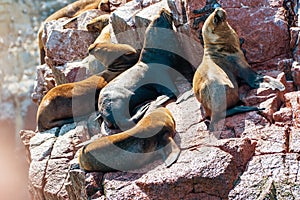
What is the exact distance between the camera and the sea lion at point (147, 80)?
6191 mm

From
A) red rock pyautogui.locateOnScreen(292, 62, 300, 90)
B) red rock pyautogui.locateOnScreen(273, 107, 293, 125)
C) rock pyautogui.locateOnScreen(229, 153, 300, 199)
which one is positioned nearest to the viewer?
rock pyautogui.locateOnScreen(229, 153, 300, 199)

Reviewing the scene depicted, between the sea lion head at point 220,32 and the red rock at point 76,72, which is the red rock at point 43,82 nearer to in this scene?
the red rock at point 76,72

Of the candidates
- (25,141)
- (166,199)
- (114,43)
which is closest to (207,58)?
(166,199)

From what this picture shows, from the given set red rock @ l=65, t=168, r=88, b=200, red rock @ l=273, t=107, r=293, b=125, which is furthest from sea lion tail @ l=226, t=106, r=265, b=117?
red rock @ l=65, t=168, r=88, b=200

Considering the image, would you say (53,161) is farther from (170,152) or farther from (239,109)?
(239,109)

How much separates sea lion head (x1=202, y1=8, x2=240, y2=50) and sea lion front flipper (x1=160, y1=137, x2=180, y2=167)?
54.6 inches

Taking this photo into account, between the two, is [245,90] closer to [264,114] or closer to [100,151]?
[264,114]

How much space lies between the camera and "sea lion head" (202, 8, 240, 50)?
5.83 m

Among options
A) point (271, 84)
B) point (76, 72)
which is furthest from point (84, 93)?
point (271, 84)

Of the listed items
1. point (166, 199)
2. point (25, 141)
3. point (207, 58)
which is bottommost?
point (25, 141)

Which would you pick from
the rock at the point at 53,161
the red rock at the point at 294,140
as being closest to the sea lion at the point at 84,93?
the rock at the point at 53,161

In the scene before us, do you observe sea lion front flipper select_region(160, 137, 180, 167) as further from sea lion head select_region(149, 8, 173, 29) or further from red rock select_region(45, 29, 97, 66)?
red rock select_region(45, 29, 97, 66)

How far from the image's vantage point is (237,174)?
4.48 meters

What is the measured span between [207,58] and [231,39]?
0.40 metres
